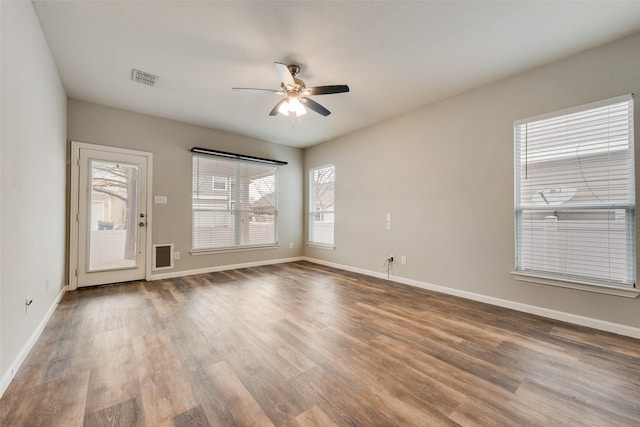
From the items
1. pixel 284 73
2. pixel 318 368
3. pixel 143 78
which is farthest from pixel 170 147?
pixel 318 368

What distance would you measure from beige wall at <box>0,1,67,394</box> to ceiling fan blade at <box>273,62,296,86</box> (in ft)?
5.80

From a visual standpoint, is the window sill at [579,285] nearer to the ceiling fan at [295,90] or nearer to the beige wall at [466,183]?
the beige wall at [466,183]

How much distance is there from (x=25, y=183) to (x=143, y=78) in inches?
70.6

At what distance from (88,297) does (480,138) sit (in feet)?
17.8

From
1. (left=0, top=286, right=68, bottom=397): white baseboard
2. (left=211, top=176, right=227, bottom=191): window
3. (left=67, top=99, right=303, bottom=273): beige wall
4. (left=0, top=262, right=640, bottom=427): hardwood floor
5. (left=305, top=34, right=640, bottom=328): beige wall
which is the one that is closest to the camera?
(left=0, top=262, right=640, bottom=427): hardwood floor

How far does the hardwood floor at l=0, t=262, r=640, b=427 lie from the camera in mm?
1426

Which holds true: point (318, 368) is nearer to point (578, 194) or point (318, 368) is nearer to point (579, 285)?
point (579, 285)

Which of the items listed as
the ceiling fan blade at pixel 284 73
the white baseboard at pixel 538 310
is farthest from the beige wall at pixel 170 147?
the white baseboard at pixel 538 310

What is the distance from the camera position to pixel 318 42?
8.15 feet

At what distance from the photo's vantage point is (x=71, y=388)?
5.30 ft

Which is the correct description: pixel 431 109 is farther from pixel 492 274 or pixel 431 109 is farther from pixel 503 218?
pixel 492 274

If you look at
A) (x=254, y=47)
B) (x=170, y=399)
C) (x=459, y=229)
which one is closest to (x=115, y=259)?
(x=170, y=399)

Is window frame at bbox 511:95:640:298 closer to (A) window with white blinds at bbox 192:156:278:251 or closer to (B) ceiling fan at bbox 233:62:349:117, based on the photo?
(B) ceiling fan at bbox 233:62:349:117

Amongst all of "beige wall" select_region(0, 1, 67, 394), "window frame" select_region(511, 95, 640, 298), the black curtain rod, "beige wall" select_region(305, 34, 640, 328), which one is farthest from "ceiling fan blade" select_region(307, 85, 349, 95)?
the black curtain rod
